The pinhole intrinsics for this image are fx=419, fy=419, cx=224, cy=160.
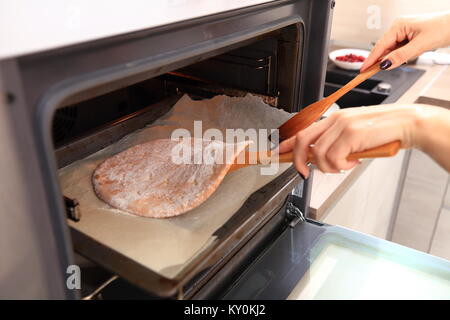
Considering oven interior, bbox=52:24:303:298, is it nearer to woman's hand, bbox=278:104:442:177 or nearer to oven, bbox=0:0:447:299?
oven, bbox=0:0:447:299

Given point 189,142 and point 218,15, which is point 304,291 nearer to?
point 189,142

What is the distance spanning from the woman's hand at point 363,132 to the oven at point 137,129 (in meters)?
0.13

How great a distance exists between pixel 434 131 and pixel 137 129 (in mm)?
621

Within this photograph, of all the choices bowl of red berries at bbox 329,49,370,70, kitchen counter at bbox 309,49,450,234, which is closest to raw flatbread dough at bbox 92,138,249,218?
kitchen counter at bbox 309,49,450,234

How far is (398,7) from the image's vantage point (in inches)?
81.1

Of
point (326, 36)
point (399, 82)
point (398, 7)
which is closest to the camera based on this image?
point (326, 36)

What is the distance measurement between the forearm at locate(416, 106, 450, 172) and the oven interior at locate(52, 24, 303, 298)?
11.6 inches

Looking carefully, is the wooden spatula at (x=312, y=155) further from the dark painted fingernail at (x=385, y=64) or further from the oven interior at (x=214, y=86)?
the dark painted fingernail at (x=385, y=64)

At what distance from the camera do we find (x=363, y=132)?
0.56 m

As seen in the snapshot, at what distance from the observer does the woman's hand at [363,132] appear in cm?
56

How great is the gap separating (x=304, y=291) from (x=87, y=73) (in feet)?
1.74

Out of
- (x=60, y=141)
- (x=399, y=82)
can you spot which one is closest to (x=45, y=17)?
(x=60, y=141)

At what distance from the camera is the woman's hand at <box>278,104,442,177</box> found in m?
0.56
